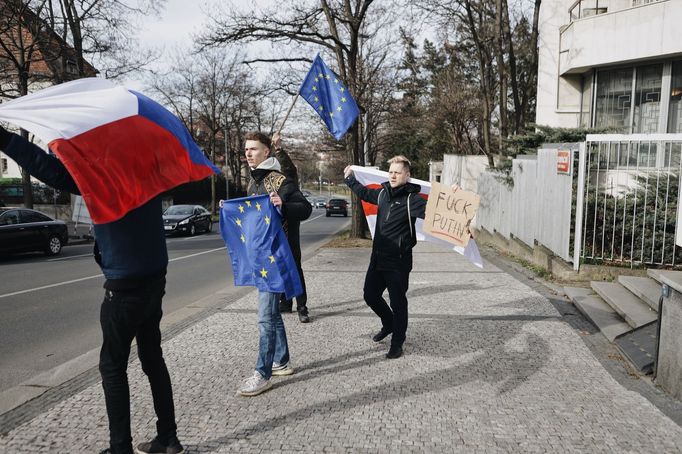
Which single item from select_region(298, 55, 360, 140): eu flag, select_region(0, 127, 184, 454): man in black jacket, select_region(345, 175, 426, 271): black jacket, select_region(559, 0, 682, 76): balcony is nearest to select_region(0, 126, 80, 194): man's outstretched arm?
select_region(0, 127, 184, 454): man in black jacket

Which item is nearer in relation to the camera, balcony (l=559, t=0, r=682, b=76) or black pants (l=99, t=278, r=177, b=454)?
black pants (l=99, t=278, r=177, b=454)

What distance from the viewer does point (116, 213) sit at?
9.08ft

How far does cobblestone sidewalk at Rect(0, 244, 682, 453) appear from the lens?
11.2ft

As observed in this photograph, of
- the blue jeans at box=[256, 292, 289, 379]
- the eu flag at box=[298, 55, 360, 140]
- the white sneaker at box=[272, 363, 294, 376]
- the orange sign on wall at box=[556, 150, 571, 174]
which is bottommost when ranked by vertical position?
the white sneaker at box=[272, 363, 294, 376]

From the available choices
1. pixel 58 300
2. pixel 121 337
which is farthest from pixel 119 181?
pixel 58 300

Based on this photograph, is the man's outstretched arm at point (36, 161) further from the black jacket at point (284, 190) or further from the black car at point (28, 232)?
the black car at point (28, 232)

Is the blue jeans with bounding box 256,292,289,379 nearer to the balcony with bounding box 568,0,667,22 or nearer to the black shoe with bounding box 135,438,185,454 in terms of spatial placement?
the black shoe with bounding box 135,438,185,454

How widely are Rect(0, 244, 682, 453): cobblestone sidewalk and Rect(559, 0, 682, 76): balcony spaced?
9.92 meters

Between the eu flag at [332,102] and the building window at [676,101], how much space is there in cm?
1092

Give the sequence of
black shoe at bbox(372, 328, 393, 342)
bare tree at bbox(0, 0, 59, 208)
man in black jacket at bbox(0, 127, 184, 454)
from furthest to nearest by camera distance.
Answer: bare tree at bbox(0, 0, 59, 208), black shoe at bbox(372, 328, 393, 342), man in black jacket at bbox(0, 127, 184, 454)

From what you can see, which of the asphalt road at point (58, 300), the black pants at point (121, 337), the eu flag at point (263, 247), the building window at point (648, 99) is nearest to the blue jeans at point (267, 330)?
the eu flag at point (263, 247)

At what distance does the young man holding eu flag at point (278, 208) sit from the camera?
4207 millimetres

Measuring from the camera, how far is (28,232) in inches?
601

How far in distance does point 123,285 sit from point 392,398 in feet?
7.13
